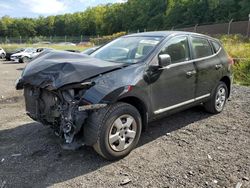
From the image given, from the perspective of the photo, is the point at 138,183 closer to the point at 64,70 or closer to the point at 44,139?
the point at 64,70

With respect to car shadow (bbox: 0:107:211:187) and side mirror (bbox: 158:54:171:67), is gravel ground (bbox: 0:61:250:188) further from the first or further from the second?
side mirror (bbox: 158:54:171:67)

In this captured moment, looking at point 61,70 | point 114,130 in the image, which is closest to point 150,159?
point 114,130

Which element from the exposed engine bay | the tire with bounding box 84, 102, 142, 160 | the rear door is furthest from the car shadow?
the rear door

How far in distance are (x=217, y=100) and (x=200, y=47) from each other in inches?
48.7

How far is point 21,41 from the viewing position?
74188 millimetres

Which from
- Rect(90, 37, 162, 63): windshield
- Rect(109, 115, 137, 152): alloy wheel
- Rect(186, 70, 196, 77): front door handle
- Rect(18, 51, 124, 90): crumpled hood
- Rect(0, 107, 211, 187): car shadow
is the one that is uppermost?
Rect(90, 37, 162, 63): windshield

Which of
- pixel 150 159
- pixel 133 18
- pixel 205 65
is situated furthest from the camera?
pixel 133 18

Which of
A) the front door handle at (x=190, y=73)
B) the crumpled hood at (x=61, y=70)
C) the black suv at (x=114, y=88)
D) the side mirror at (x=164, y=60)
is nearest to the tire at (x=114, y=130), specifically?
the black suv at (x=114, y=88)

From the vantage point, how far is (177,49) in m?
5.00

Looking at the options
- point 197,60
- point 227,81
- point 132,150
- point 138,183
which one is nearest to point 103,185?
point 138,183

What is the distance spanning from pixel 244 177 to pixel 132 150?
5.22 ft

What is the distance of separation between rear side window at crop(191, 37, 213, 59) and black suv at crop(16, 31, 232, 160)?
29 millimetres

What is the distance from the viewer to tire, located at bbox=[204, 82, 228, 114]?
5905 millimetres

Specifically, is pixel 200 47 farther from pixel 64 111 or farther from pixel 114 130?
pixel 64 111
